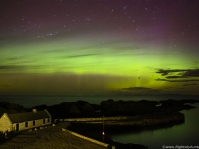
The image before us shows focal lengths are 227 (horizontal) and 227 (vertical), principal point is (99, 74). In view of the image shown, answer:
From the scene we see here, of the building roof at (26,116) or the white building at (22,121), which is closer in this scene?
the white building at (22,121)

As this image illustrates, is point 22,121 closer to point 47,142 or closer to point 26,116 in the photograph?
point 26,116

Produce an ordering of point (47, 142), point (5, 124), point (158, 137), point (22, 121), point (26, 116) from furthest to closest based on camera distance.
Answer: point (158, 137)
point (26, 116)
point (22, 121)
point (5, 124)
point (47, 142)

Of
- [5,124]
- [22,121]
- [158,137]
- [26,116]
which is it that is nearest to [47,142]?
[22,121]

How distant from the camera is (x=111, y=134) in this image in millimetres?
43906

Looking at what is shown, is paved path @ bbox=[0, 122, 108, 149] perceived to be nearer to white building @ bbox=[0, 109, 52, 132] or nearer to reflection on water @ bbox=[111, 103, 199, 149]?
white building @ bbox=[0, 109, 52, 132]

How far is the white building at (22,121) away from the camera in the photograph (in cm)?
3459

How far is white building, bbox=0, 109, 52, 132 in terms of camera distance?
113ft

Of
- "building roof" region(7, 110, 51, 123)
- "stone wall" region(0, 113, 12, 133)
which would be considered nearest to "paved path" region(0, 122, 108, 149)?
"stone wall" region(0, 113, 12, 133)

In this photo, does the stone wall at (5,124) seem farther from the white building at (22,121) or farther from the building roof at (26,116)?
the building roof at (26,116)

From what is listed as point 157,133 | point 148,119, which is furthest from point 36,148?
point 148,119

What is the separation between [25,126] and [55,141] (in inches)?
419

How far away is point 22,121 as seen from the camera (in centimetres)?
3622

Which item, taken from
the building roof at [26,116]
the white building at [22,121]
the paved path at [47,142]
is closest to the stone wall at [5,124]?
the white building at [22,121]

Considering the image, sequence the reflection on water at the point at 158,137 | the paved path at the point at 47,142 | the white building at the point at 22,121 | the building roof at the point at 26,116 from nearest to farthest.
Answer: the paved path at the point at 47,142, the white building at the point at 22,121, the building roof at the point at 26,116, the reflection on water at the point at 158,137
